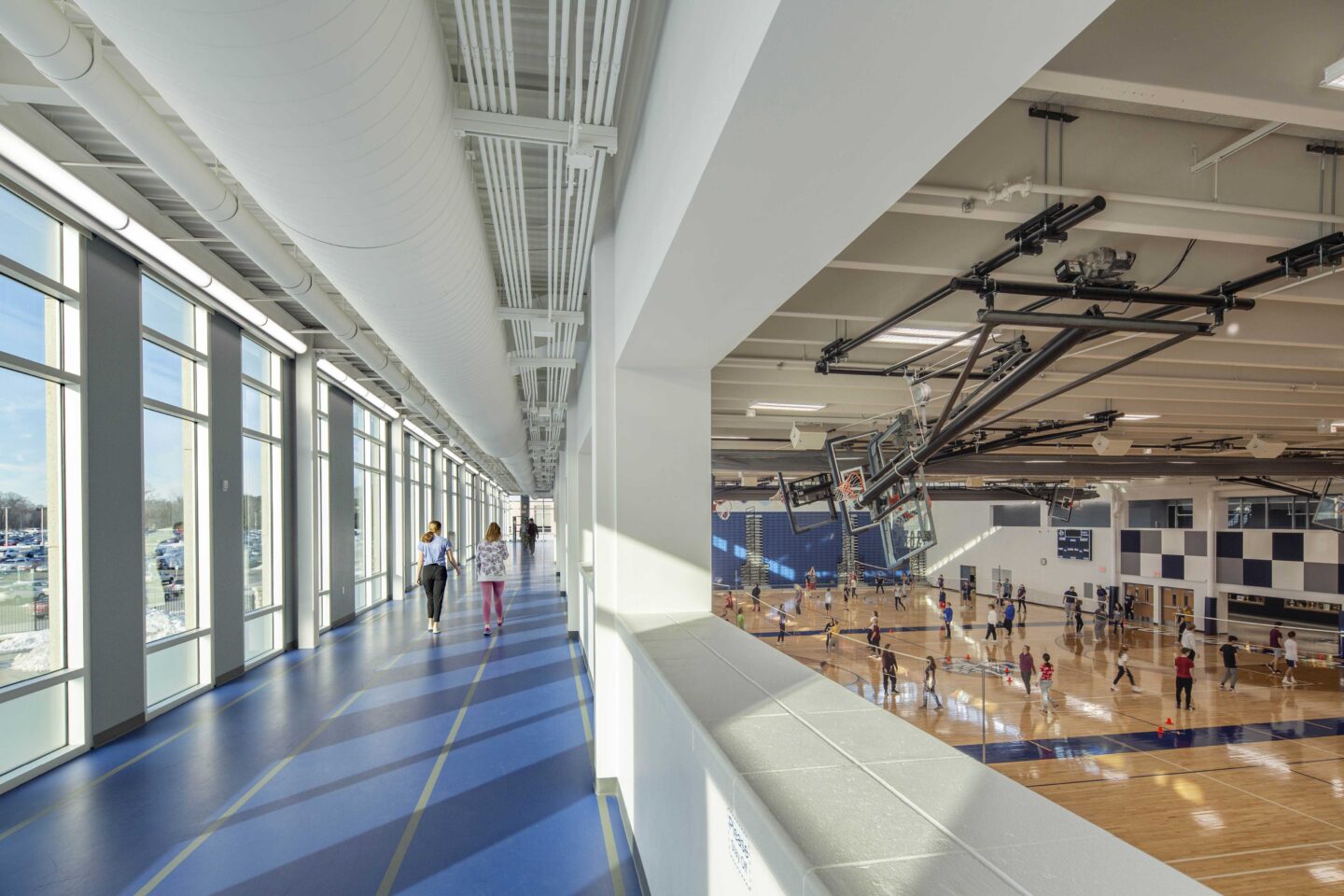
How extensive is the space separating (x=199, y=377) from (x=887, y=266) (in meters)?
7.49

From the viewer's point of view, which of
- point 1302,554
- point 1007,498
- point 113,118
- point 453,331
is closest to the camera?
point 113,118

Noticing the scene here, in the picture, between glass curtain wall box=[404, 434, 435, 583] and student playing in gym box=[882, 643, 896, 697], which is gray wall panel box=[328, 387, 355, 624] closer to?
glass curtain wall box=[404, 434, 435, 583]

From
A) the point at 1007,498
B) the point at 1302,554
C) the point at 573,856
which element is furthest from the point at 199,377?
the point at 1007,498

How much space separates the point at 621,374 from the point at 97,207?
363cm

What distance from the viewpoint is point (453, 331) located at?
4.53 metres

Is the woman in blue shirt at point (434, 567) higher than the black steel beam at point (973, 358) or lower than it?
lower

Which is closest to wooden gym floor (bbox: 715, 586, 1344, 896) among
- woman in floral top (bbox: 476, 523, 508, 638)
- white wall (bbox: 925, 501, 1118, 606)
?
woman in floral top (bbox: 476, 523, 508, 638)

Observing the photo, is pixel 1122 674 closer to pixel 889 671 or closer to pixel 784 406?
pixel 784 406

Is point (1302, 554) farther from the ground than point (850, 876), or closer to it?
closer to it

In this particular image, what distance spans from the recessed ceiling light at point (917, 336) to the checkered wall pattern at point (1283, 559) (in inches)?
799

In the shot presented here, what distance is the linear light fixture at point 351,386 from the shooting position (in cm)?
1041

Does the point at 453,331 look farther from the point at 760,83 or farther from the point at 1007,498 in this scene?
the point at 1007,498

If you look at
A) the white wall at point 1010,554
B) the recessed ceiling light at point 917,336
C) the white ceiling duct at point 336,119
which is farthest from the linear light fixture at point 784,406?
the white wall at point 1010,554

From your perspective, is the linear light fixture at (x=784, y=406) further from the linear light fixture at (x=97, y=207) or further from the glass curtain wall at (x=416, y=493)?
the glass curtain wall at (x=416, y=493)
